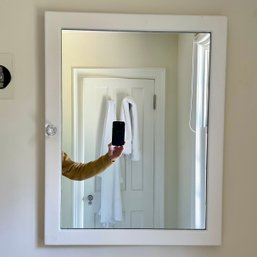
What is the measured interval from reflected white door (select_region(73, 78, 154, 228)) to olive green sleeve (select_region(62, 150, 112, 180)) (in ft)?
0.07

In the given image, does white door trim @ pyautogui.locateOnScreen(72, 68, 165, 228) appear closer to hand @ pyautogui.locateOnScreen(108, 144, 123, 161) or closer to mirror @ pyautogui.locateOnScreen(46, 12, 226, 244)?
mirror @ pyautogui.locateOnScreen(46, 12, 226, 244)

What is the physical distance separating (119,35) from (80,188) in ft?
1.80

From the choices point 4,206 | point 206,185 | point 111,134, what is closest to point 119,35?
point 111,134

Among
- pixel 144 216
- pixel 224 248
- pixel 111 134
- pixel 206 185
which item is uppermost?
pixel 111 134

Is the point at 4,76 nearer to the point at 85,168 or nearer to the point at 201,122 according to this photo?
the point at 85,168

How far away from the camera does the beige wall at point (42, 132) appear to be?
118cm

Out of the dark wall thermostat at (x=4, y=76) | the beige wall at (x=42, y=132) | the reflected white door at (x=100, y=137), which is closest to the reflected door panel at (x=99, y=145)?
the reflected white door at (x=100, y=137)

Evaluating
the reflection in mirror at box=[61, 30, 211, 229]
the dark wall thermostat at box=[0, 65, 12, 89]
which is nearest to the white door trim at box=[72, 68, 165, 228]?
the reflection in mirror at box=[61, 30, 211, 229]

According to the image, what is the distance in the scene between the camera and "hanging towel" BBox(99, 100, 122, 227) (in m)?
1.20

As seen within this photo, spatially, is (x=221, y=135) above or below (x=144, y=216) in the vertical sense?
above

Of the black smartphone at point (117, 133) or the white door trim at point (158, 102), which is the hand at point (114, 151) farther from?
the white door trim at point (158, 102)

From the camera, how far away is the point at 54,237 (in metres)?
1.17

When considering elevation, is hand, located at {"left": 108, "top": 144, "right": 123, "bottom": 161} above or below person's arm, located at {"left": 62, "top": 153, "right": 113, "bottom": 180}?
above

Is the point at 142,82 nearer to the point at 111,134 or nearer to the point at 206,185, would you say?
the point at 111,134
